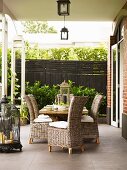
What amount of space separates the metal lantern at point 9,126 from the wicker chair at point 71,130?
0.64 m

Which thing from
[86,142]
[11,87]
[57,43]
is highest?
[57,43]

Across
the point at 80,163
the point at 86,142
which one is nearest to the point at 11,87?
the point at 86,142

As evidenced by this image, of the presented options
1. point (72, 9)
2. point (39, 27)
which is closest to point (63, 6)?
point (72, 9)

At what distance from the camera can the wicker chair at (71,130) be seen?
7.56 metres

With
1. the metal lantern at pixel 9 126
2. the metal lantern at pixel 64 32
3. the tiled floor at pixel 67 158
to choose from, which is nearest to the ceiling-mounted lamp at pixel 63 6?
the metal lantern at pixel 64 32

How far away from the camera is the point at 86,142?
9.13m

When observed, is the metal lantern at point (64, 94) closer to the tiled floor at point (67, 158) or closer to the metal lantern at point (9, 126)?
the tiled floor at point (67, 158)

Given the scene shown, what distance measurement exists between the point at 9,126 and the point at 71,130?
45.0 inches

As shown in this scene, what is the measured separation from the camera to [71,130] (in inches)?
300

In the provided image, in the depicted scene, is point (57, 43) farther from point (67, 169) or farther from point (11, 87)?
point (67, 169)

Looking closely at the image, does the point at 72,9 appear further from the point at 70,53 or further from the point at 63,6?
the point at 70,53

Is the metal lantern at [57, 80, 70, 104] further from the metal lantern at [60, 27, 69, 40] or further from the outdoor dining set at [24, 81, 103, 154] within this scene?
the metal lantern at [60, 27, 69, 40]

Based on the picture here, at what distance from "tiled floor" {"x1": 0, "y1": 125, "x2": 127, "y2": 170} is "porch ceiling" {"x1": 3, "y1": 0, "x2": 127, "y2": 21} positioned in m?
3.35

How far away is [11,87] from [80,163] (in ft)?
21.7
